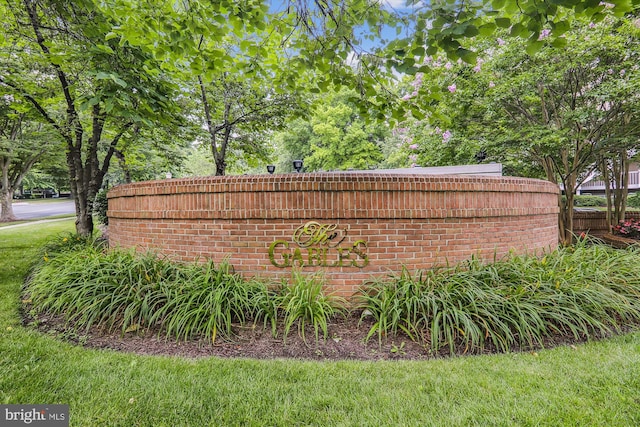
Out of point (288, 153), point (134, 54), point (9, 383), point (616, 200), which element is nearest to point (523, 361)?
point (9, 383)

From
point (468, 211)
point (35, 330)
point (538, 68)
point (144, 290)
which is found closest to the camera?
point (35, 330)

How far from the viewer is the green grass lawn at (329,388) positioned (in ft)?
6.83

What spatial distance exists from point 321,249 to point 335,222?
38cm

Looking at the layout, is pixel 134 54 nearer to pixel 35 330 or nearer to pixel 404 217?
pixel 35 330

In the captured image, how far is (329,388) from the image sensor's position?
239 cm

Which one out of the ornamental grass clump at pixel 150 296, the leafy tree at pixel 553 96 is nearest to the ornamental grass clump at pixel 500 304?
the ornamental grass clump at pixel 150 296

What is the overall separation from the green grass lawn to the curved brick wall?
1463 mm

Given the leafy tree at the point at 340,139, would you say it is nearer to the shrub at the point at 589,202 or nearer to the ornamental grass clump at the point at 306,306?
the shrub at the point at 589,202

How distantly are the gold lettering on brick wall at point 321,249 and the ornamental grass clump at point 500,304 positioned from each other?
433 mm

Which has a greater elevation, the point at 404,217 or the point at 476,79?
the point at 476,79

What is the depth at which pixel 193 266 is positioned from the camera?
13.7 ft

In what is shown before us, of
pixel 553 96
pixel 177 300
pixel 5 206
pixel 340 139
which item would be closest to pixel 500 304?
pixel 177 300

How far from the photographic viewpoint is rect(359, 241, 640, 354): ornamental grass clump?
3193mm

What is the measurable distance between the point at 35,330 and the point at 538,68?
8.76 m
